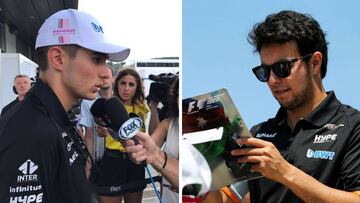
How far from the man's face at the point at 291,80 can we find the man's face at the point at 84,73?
0.70 m

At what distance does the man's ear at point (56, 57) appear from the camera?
157 centimetres

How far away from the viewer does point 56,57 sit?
158 cm

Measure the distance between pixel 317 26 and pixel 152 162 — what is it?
909mm

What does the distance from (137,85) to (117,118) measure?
18cm

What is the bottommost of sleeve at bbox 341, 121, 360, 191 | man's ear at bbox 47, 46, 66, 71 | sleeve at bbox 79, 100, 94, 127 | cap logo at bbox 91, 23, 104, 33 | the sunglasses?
sleeve at bbox 341, 121, 360, 191

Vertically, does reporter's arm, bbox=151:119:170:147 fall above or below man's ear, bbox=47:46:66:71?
below

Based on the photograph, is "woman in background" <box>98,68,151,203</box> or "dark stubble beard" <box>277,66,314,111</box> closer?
"dark stubble beard" <box>277,66,314,111</box>

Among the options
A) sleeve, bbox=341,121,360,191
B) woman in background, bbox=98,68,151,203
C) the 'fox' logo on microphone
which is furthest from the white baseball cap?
sleeve, bbox=341,121,360,191

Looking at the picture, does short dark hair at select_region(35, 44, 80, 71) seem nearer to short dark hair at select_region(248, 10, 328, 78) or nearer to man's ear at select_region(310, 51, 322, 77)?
short dark hair at select_region(248, 10, 328, 78)

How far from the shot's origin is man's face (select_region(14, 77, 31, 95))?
1540 millimetres

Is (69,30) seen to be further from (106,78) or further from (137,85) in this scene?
(137,85)

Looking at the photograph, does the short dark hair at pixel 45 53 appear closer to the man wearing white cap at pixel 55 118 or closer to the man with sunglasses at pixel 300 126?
the man wearing white cap at pixel 55 118

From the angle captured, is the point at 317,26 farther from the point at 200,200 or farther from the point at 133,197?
the point at 133,197

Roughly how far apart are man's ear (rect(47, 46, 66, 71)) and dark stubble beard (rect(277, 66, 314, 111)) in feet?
2.92
